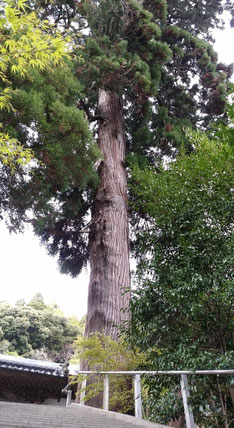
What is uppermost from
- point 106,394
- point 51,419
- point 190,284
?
point 190,284

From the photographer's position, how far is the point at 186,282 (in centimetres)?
300

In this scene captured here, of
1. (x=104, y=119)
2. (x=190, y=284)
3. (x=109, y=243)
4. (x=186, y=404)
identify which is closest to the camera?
(x=186, y=404)

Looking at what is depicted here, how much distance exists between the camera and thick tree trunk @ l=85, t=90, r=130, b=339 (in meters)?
4.60

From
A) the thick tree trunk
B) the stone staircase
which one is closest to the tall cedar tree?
the thick tree trunk

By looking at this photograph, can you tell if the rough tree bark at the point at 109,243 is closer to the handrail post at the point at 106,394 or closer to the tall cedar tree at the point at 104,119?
the tall cedar tree at the point at 104,119

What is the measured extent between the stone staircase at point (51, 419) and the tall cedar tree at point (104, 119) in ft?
4.01

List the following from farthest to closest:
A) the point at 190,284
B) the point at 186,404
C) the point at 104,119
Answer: the point at 104,119, the point at 190,284, the point at 186,404

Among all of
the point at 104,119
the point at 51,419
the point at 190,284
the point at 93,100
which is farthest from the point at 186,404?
the point at 93,100

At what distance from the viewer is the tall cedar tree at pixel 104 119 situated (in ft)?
15.2

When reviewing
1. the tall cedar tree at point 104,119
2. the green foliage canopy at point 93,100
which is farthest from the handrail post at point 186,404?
the green foliage canopy at point 93,100

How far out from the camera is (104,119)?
7.20 m

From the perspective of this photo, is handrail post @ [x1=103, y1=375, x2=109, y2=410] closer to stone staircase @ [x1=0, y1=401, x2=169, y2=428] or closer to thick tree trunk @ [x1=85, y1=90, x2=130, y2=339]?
stone staircase @ [x1=0, y1=401, x2=169, y2=428]

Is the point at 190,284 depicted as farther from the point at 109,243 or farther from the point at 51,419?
the point at 109,243

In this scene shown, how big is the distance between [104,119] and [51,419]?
599 centimetres
